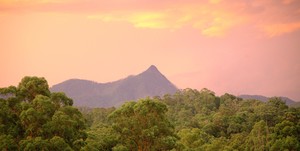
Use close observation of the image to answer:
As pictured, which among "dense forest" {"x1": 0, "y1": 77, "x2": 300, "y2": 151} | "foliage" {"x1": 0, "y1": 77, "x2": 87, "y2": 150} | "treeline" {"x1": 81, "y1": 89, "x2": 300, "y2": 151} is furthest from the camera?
"treeline" {"x1": 81, "y1": 89, "x2": 300, "y2": 151}

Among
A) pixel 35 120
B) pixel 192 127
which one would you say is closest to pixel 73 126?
pixel 35 120

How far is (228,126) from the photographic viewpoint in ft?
232

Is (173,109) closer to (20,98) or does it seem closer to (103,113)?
(103,113)

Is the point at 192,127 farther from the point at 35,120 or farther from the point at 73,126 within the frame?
the point at 35,120

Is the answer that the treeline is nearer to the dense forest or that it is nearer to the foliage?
the dense forest

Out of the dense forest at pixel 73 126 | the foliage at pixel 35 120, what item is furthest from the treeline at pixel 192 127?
the foliage at pixel 35 120

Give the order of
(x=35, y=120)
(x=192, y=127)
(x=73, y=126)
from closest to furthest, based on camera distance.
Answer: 1. (x=35, y=120)
2. (x=73, y=126)
3. (x=192, y=127)

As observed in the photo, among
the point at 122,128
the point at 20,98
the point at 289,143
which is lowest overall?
the point at 289,143

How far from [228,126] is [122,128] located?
41629 mm

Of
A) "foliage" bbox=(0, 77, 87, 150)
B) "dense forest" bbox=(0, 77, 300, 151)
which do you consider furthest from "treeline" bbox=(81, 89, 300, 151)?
"foliage" bbox=(0, 77, 87, 150)

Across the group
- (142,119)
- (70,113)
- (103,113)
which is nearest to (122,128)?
(142,119)

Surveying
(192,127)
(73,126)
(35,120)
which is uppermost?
(35,120)

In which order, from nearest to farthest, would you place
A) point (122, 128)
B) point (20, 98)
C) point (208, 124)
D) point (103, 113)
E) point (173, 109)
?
point (20, 98)
point (122, 128)
point (208, 124)
point (103, 113)
point (173, 109)

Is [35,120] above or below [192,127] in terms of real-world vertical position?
above
